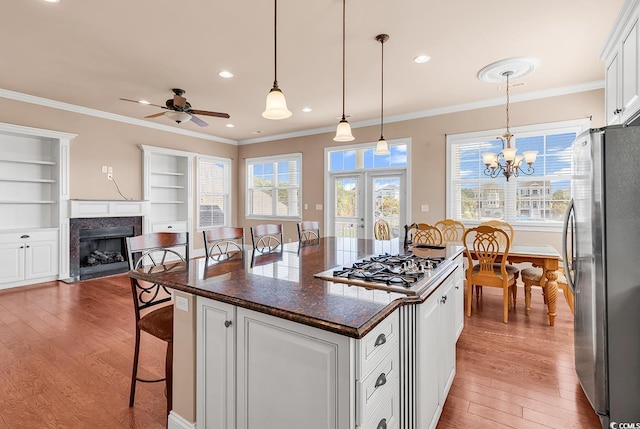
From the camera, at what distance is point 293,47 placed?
3.28 metres

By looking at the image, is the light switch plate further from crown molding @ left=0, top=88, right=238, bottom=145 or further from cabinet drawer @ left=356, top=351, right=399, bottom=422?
crown molding @ left=0, top=88, right=238, bottom=145

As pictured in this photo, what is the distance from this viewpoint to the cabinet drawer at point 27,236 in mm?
4477

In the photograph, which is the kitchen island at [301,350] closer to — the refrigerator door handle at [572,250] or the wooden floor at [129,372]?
the wooden floor at [129,372]

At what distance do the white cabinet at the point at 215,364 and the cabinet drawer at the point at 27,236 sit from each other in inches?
191

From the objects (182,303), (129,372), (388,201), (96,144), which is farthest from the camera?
(388,201)

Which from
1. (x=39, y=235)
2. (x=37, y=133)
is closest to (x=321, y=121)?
(x=37, y=133)

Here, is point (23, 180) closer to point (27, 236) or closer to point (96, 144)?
point (27, 236)

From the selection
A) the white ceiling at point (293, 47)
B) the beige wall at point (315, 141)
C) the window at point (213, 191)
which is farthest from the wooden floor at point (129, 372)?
the window at point (213, 191)

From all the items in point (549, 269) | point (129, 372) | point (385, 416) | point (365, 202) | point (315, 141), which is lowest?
point (129, 372)

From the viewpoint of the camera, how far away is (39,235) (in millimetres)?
4789

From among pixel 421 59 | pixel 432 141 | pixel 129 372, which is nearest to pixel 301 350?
pixel 129 372

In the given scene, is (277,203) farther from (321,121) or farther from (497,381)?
(497,381)

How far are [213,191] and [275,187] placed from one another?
59.5 inches

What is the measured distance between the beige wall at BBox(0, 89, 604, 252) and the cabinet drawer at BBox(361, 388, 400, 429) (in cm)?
435
